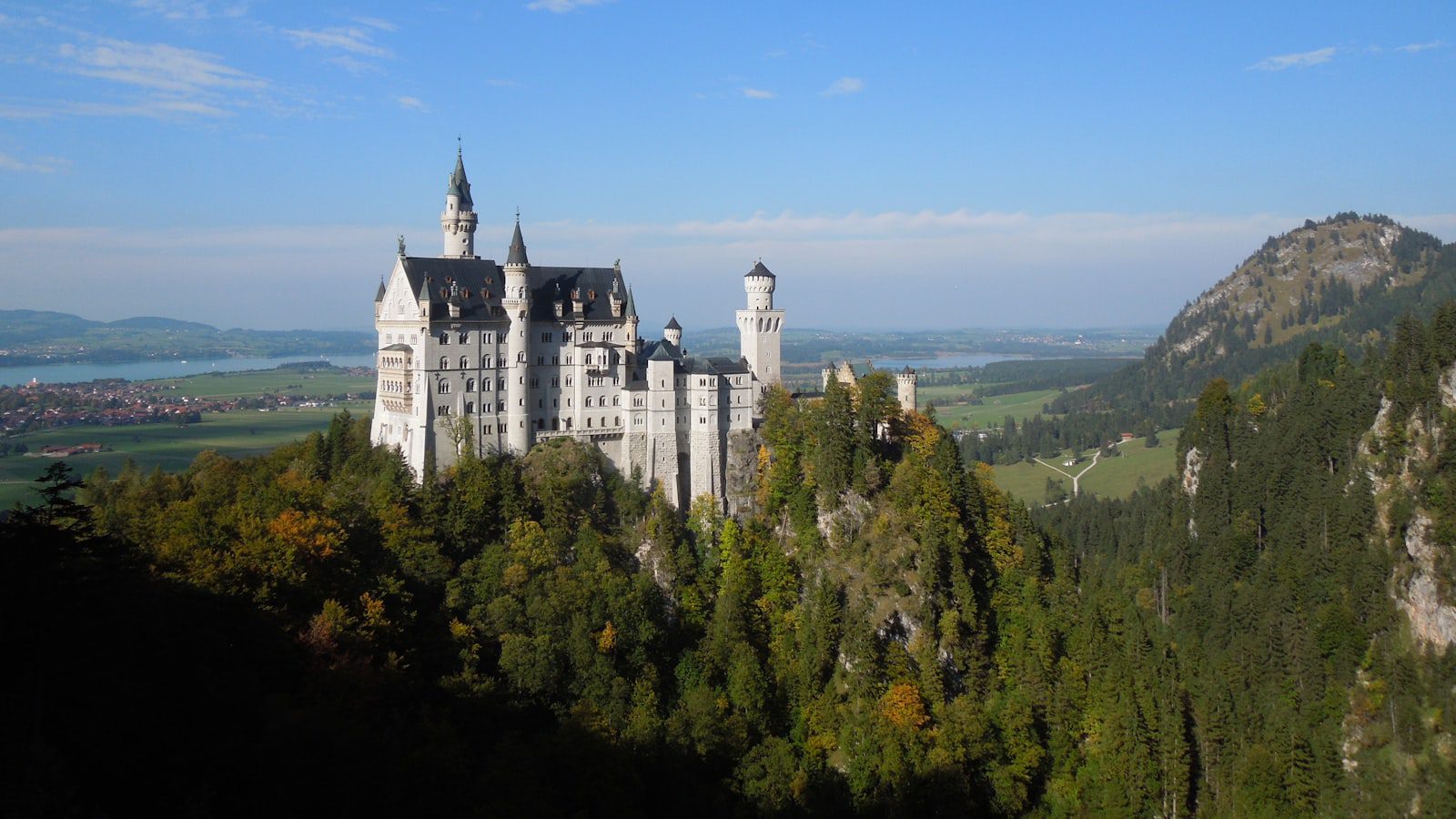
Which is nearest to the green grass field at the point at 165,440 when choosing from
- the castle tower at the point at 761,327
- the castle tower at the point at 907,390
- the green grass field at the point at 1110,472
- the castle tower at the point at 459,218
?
the castle tower at the point at 459,218

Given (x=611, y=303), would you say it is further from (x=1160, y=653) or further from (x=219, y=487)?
(x=1160, y=653)

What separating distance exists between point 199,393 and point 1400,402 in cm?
18178

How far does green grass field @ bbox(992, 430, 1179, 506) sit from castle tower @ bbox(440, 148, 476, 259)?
92.5 m

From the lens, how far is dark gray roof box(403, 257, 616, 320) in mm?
68125

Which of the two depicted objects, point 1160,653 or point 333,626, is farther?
point 1160,653

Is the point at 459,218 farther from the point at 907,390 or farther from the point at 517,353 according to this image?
the point at 907,390

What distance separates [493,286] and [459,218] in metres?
7.15

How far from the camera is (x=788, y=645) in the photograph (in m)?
65.4

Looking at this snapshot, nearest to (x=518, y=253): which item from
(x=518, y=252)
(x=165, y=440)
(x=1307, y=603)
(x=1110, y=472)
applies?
(x=518, y=252)

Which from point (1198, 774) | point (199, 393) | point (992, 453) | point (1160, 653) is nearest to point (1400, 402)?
point (1160, 653)

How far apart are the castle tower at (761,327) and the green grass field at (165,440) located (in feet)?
176

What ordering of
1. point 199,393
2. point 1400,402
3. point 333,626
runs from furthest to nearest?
point 199,393
point 1400,402
point 333,626

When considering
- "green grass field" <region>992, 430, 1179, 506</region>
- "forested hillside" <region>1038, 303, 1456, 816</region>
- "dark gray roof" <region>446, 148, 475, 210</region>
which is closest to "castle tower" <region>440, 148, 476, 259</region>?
"dark gray roof" <region>446, 148, 475, 210</region>

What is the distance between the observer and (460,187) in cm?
7462
